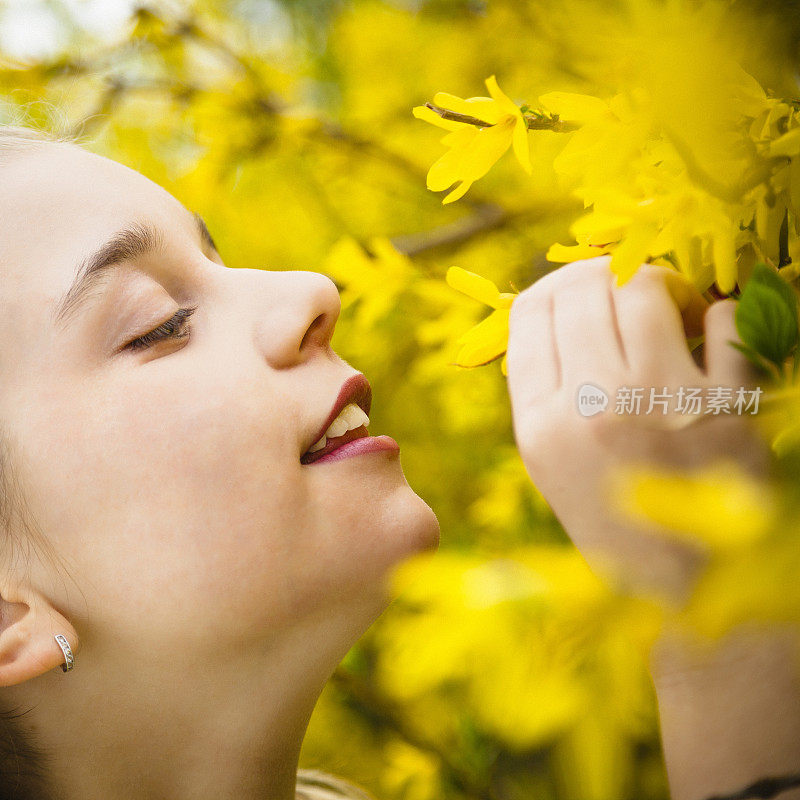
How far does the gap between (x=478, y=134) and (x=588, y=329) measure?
158 mm

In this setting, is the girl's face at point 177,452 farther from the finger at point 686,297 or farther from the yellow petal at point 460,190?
the finger at point 686,297

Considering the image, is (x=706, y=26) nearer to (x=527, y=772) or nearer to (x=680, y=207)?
(x=680, y=207)

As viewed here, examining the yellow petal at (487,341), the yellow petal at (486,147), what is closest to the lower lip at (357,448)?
the yellow petal at (487,341)

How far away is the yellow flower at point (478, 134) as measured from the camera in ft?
1.62

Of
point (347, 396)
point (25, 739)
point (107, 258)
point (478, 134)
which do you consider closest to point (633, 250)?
point (478, 134)

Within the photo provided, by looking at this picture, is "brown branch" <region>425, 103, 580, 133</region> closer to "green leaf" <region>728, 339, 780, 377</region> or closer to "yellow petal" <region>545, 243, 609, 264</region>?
"yellow petal" <region>545, 243, 609, 264</region>

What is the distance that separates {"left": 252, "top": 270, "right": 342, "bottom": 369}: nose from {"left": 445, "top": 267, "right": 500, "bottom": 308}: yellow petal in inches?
5.5

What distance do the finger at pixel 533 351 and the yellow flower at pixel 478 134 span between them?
9 centimetres

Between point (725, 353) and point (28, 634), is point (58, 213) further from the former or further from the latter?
point (725, 353)

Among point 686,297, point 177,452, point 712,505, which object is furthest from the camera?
point 177,452

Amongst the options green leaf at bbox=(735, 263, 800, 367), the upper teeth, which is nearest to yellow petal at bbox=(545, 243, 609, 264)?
green leaf at bbox=(735, 263, 800, 367)

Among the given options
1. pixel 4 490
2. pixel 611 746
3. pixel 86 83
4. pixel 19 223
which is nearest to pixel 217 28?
pixel 86 83

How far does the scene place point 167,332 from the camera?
0.61 metres

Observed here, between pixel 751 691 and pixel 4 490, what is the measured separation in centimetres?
56
